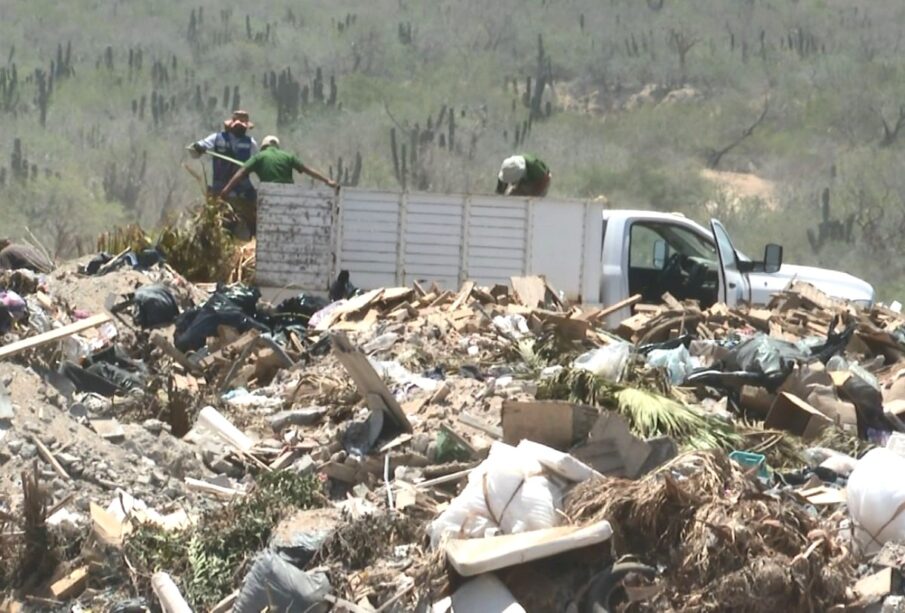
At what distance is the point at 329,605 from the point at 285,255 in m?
8.20

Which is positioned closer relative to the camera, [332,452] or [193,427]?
[332,452]

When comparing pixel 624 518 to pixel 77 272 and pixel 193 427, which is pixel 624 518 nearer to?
pixel 193 427

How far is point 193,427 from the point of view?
1002 centimetres

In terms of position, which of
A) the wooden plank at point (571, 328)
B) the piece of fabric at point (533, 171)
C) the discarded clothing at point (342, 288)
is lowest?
the discarded clothing at point (342, 288)

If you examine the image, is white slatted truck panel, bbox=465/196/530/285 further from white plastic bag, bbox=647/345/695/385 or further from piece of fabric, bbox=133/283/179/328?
white plastic bag, bbox=647/345/695/385

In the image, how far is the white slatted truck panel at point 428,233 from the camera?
1506 cm

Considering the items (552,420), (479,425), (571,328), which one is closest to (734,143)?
(571,328)

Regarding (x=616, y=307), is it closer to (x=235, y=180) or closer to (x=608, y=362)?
(x=608, y=362)

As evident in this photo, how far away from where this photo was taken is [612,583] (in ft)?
22.1

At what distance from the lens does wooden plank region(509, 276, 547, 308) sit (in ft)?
42.7

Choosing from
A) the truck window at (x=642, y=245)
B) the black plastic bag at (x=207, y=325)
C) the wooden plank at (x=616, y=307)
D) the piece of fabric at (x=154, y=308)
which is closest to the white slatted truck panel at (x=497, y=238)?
the truck window at (x=642, y=245)

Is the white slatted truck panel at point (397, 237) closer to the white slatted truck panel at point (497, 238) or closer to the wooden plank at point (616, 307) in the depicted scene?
the white slatted truck panel at point (497, 238)

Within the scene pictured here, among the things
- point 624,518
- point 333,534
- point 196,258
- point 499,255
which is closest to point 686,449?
point 624,518

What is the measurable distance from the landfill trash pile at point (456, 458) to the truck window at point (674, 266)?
4.38ft
